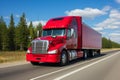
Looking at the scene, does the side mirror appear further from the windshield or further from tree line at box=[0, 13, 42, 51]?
tree line at box=[0, 13, 42, 51]

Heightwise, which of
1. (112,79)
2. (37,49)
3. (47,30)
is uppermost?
(47,30)

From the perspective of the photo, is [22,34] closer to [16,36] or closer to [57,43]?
[16,36]

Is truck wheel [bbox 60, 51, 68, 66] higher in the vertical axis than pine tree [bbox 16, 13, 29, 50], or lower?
lower

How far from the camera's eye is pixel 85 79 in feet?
37.6

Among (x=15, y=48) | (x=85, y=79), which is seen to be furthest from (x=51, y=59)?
(x=15, y=48)

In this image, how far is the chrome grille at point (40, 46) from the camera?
17.4m

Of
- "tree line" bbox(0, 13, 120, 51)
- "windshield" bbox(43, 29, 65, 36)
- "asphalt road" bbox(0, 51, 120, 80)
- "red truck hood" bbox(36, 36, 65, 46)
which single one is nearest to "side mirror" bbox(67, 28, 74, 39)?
"windshield" bbox(43, 29, 65, 36)

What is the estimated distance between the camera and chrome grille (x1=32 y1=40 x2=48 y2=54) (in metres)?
17.4

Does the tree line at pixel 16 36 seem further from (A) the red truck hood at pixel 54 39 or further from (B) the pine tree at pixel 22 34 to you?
(A) the red truck hood at pixel 54 39

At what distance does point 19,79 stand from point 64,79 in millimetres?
1963

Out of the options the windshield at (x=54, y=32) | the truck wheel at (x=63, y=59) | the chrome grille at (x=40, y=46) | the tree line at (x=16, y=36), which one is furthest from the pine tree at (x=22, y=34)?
the chrome grille at (x=40, y=46)

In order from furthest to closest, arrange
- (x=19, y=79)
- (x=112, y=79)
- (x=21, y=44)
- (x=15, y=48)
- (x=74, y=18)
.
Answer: (x=15, y=48) < (x=21, y=44) < (x=74, y=18) < (x=112, y=79) < (x=19, y=79)

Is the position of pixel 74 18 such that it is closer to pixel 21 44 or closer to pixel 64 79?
pixel 64 79

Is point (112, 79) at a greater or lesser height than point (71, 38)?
lesser
